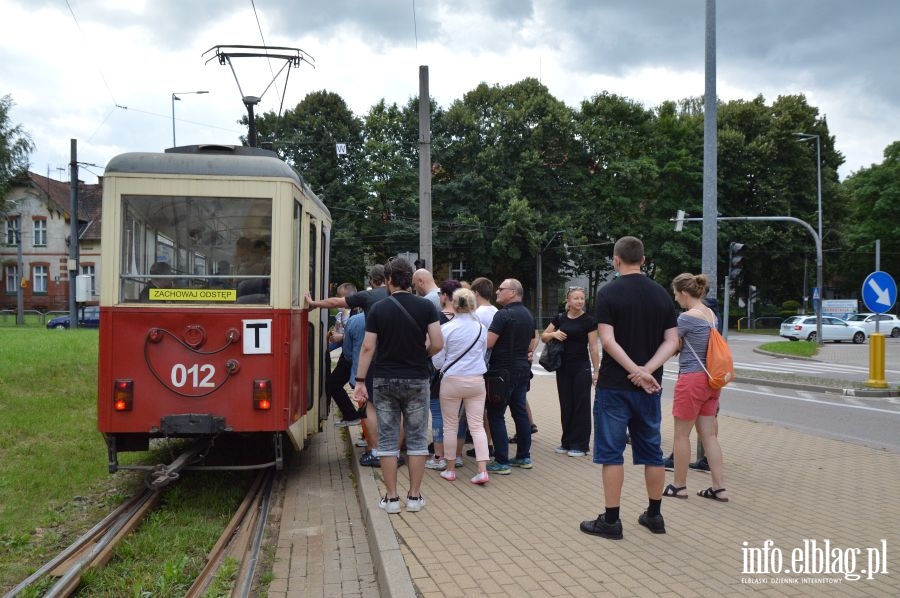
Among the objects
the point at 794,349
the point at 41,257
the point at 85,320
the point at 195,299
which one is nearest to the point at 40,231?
the point at 41,257

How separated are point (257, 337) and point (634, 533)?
341 cm

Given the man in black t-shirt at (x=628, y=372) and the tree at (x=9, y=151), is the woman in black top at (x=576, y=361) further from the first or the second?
the tree at (x=9, y=151)

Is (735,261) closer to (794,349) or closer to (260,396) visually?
(260,396)

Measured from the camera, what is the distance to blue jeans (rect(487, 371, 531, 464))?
738 cm

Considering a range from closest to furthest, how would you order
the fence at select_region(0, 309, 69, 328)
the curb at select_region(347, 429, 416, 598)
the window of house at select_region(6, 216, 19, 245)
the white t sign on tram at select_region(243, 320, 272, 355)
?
the curb at select_region(347, 429, 416, 598)
the white t sign on tram at select_region(243, 320, 272, 355)
the fence at select_region(0, 309, 69, 328)
the window of house at select_region(6, 216, 19, 245)

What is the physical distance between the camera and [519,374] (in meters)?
7.52

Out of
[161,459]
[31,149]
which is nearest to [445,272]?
[31,149]

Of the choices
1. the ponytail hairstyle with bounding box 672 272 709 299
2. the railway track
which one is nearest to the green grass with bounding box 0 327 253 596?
the railway track

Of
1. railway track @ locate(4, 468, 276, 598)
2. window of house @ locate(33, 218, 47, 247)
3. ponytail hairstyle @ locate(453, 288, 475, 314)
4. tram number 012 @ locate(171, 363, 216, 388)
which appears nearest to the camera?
railway track @ locate(4, 468, 276, 598)

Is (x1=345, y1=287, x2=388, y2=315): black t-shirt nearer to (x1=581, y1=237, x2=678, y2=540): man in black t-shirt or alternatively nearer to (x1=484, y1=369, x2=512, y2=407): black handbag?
(x1=484, y1=369, x2=512, y2=407): black handbag

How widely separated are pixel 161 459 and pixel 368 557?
13.6ft

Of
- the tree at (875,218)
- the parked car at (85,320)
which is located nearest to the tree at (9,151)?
the parked car at (85,320)

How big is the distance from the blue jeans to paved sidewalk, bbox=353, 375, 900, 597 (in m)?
0.25

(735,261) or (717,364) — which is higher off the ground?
(735,261)
